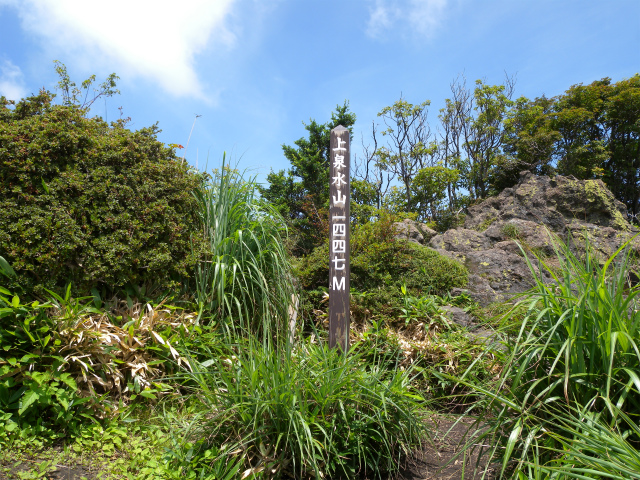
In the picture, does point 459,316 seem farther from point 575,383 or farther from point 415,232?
point 415,232

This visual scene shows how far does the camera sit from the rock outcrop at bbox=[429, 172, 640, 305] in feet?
21.2

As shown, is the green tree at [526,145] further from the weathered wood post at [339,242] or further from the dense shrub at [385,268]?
the weathered wood post at [339,242]

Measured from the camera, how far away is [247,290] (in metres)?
4.20

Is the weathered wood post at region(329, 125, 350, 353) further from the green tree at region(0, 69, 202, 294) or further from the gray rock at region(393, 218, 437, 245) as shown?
the gray rock at region(393, 218, 437, 245)

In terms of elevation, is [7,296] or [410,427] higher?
[7,296]

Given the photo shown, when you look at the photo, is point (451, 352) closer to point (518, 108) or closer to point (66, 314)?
point (66, 314)

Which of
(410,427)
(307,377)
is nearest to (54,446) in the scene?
(307,377)

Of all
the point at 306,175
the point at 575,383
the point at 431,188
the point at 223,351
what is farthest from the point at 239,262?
the point at 431,188

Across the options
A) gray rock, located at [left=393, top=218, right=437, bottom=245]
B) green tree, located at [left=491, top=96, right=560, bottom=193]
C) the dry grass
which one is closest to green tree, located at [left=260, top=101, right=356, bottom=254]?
gray rock, located at [left=393, top=218, right=437, bottom=245]

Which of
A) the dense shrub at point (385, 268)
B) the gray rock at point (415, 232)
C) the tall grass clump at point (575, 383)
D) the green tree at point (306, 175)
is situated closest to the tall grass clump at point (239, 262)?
the dense shrub at point (385, 268)

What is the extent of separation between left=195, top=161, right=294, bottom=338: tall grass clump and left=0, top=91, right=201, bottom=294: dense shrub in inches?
10.1

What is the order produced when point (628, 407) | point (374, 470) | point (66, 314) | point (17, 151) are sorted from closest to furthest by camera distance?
point (628, 407) → point (374, 470) → point (66, 314) → point (17, 151)

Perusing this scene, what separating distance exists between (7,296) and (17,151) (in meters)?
1.22

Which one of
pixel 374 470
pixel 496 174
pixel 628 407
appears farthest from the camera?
pixel 496 174
